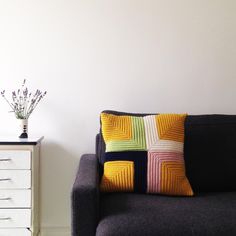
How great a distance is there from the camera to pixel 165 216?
137 centimetres

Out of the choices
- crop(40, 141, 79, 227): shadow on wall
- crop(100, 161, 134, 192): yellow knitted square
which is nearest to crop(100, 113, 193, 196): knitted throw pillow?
crop(100, 161, 134, 192): yellow knitted square

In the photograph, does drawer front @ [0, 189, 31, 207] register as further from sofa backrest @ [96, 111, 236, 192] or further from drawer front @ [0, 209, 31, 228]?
sofa backrest @ [96, 111, 236, 192]

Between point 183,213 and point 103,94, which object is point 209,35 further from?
point 183,213

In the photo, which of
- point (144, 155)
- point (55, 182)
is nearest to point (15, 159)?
point (55, 182)

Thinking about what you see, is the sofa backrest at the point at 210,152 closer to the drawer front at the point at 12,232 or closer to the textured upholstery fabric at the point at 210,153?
the textured upholstery fabric at the point at 210,153

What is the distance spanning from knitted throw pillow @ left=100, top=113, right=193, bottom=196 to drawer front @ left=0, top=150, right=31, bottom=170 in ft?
1.52

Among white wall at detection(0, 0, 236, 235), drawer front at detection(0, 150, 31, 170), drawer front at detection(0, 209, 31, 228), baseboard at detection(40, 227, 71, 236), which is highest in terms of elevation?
white wall at detection(0, 0, 236, 235)

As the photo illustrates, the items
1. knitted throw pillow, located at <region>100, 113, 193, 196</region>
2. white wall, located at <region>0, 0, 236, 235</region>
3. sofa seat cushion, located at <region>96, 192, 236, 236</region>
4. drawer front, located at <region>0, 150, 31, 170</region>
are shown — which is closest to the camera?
sofa seat cushion, located at <region>96, 192, 236, 236</region>

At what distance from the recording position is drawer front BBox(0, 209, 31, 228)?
1870mm

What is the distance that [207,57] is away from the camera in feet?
7.54

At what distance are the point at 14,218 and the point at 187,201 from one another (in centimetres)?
100

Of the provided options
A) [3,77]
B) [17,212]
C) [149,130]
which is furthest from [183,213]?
[3,77]

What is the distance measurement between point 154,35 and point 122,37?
23 cm

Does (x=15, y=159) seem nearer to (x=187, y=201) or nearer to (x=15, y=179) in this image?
(x=15, y=179)
